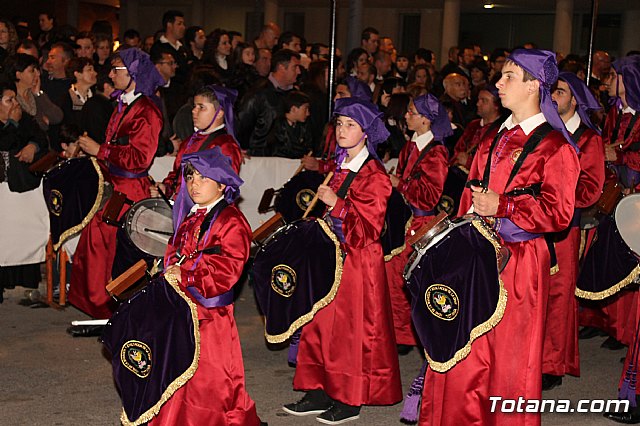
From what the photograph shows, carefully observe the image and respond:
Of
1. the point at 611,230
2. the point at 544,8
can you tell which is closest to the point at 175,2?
the point at 544,8

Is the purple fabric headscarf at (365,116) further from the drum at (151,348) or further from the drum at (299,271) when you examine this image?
the drum at (151,348)

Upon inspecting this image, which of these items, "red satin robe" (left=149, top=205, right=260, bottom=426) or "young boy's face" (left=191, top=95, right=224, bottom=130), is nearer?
"red satin robe" (left=149, top=205, right=260, bottom=426)

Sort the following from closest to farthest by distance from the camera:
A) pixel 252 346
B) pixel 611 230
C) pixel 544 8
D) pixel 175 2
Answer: pixel 611 230 < pixel 252 346 < pixel 544 8 < pixel 175 2

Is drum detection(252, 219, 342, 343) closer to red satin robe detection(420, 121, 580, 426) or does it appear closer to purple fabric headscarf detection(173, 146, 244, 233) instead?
purple fabric headscarf detection(173, 146, 244, 233)

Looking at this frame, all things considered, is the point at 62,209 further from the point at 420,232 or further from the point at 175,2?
the point at 175,2

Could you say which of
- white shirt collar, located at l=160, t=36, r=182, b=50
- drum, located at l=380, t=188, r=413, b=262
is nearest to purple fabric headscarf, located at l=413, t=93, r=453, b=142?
drum, located at l=380, t=188, r=413, b=262

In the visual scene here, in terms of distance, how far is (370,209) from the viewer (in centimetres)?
615

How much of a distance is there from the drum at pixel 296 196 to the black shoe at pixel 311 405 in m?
2.18

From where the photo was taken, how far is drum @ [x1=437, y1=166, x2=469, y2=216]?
28.3 feet

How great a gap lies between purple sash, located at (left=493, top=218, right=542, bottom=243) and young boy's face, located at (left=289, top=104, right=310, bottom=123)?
4835 millimetres

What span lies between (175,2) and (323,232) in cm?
2514

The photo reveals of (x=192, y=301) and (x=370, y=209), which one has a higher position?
(x=370, y=209)

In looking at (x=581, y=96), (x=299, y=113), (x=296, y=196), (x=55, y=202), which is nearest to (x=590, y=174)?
(x=581, y=96)

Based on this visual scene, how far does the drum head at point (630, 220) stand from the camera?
235 inches
